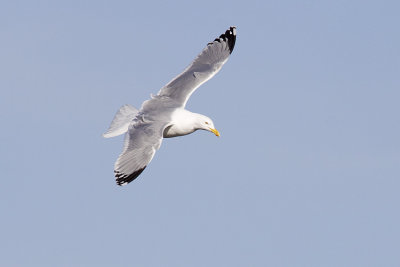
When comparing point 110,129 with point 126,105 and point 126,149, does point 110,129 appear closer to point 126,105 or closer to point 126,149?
point 126,105

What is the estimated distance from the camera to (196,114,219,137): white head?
19.0 metres

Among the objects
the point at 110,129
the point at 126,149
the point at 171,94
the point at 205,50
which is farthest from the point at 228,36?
the point at 126,149

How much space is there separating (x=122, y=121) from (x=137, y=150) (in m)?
2.37

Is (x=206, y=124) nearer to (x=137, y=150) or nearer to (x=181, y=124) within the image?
(x=181, y=124)

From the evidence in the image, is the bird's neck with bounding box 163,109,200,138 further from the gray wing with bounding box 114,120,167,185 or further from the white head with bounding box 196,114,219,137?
the gray wing with bounding box 114,120,167,185

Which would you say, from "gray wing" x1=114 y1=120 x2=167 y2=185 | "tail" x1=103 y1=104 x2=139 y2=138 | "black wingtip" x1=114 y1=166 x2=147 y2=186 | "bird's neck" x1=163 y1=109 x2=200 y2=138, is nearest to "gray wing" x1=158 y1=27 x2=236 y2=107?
"bird's neck" x1=163 y1=109 x2=200 y2=138

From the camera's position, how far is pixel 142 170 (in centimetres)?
1706

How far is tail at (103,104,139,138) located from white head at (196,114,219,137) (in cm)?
133

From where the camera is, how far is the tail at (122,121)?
19138mm

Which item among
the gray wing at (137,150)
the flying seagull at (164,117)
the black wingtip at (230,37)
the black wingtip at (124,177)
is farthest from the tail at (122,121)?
the black wingtip at (230,37)

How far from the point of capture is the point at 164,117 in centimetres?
1828

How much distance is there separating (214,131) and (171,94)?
1.22 metres

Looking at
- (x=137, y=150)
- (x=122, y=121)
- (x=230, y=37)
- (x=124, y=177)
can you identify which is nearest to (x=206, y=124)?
(x=122, y=121)

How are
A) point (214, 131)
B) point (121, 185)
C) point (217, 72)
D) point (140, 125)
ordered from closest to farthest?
point (121, 185), point (140, 125), point (214, 131), point (217, 72)
